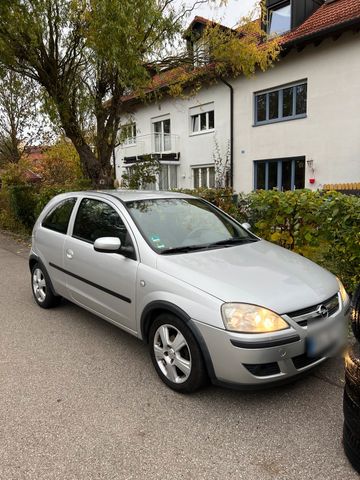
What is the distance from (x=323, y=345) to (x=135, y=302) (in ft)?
5.03

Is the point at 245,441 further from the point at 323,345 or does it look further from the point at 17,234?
the point at 17,234

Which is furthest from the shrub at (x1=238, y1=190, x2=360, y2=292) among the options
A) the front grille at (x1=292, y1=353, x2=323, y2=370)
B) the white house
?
the white house

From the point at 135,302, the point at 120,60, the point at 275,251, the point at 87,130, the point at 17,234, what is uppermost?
the point at 120,60

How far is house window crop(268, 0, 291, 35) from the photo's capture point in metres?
14.2

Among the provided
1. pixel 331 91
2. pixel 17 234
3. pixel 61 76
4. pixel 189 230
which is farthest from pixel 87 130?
pixel 331 91

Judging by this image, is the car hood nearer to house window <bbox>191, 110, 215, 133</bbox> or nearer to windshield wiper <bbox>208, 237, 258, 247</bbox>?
windshield wiper <bbox>208, 237, 258, 247</bbox>

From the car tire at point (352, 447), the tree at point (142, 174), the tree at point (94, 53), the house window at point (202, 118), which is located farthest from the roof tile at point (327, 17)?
the car tire at point (352, 447)

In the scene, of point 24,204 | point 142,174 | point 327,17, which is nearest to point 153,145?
point 24,204

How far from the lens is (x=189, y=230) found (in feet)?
12.5

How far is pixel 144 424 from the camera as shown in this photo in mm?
2688

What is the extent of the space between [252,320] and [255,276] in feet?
1.53

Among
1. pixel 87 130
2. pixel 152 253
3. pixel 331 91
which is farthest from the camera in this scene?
pixel 331 91

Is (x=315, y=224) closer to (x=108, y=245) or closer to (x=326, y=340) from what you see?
(x=326, y=340)

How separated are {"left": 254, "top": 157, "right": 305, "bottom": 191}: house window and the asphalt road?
10.9 meters
